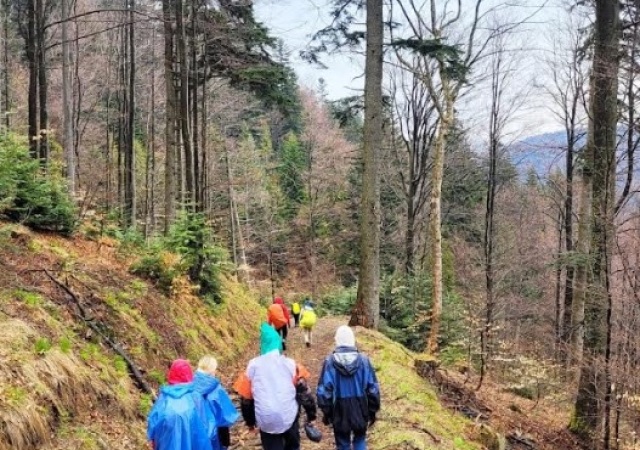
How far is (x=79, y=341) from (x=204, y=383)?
10.3 ft

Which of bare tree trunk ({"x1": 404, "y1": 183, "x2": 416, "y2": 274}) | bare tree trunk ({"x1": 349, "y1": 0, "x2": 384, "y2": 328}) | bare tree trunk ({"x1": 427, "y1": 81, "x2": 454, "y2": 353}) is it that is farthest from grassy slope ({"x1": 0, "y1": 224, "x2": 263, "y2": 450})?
bare tree trunk ({"x1": 404, "y1": 183, "x2": 416, "y2": 274})

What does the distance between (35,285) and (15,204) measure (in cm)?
360

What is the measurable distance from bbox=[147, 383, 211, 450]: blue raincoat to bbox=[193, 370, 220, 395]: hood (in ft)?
0.28

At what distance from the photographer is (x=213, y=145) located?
33.8 metres

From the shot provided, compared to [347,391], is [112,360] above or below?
below

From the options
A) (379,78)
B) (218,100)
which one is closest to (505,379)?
(379,78)

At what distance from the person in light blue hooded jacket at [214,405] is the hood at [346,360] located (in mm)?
1140

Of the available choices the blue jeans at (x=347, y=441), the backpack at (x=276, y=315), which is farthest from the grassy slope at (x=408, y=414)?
the backpack at (x=276, y=315)

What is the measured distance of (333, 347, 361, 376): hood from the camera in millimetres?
5125

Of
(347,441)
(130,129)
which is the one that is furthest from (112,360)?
(130,129)

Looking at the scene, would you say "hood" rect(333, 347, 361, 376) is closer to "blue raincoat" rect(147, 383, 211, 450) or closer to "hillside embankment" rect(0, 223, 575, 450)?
"blue raincoat" rect(147, 383, 211, 450)

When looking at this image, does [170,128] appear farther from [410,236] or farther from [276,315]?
[410,236]

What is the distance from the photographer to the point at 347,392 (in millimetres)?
5152

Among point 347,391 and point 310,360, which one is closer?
point 347,391
